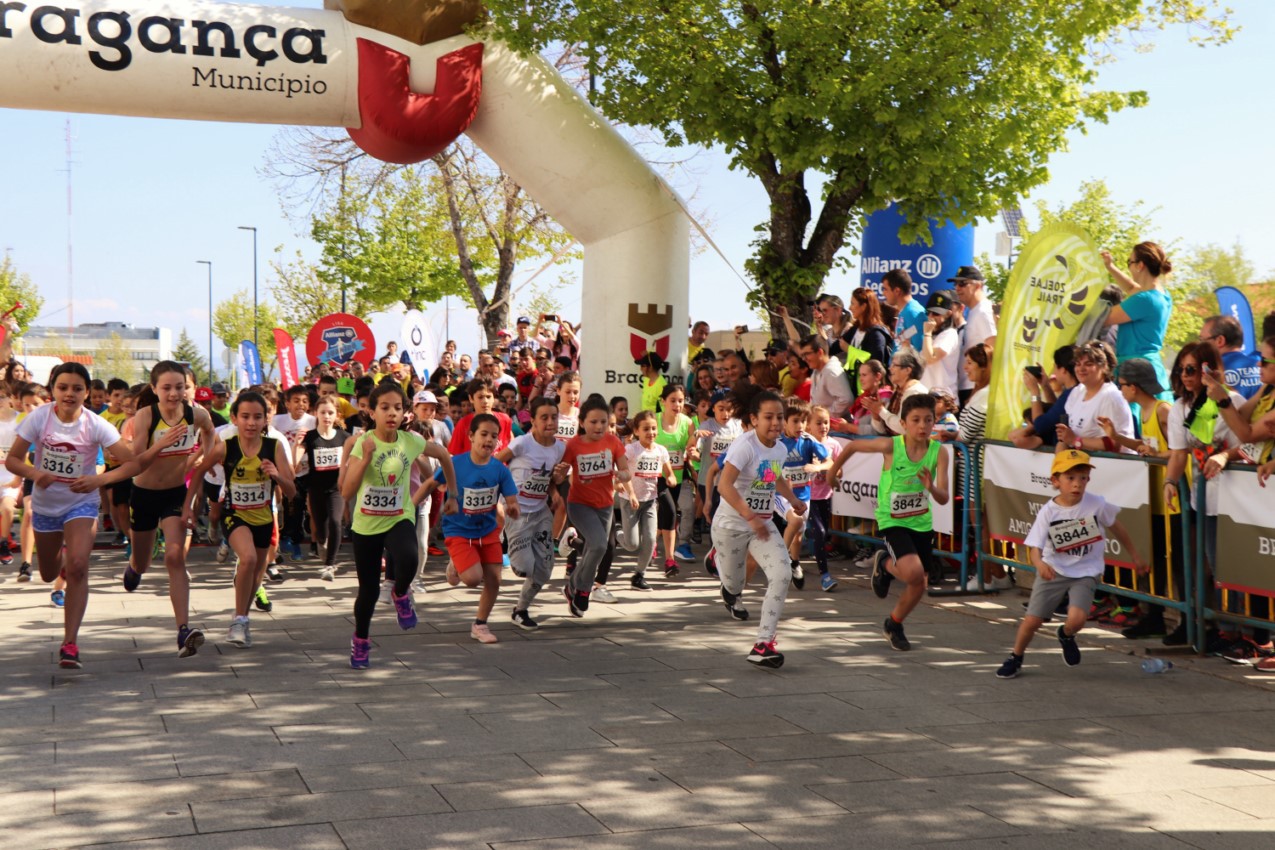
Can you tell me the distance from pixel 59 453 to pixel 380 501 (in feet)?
6.69

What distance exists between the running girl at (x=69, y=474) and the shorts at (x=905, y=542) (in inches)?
194

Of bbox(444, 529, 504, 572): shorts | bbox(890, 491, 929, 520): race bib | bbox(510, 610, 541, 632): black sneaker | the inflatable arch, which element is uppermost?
the inflatable arch

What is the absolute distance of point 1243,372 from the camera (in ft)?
32.2

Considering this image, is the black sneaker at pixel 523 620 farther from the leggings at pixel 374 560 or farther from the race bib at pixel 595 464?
the leggings at pixel 374 560

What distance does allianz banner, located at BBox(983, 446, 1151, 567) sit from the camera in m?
8.77

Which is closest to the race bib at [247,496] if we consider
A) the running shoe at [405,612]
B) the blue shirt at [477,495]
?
the running shoe at [405,612]

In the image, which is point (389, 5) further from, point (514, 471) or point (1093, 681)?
point (1093, 681)

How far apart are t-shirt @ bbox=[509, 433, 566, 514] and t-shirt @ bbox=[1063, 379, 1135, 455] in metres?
3.81

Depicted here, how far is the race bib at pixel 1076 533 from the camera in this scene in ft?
25.7

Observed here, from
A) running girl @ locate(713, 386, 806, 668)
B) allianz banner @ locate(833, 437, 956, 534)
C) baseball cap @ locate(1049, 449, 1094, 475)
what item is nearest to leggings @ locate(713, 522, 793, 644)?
running girl @ locate(713, 386, 806, 668)

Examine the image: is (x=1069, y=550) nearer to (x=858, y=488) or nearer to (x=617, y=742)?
(x=617, y=742)

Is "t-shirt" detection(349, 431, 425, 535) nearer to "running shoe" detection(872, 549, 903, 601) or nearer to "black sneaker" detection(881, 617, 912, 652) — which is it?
"black sneaker" detection(881, 617, 912, 652)

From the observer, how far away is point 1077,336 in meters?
10.5

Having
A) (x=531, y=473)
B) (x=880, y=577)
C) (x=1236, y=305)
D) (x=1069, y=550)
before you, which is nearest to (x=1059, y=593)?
(x=1069, y=550)
